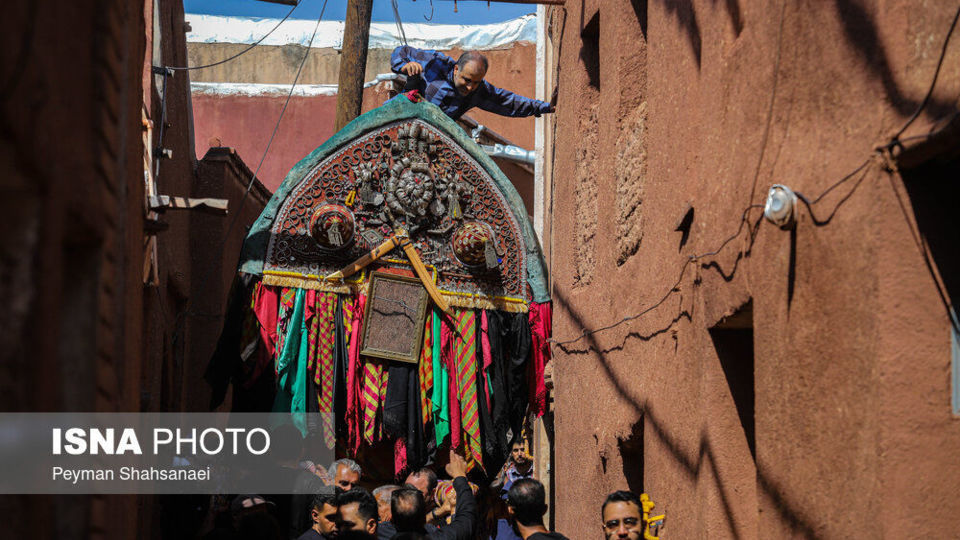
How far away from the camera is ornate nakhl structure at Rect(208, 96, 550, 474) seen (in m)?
7.79

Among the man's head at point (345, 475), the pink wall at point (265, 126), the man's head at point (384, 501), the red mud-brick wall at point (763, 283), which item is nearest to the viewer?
the red mud-brick wall at point (763, 283)

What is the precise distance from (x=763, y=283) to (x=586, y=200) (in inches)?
151

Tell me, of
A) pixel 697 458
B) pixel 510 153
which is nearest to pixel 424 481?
pixel 697 458

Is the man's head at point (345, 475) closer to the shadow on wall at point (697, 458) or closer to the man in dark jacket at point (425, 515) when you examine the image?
the man in dark jacket at point (425, 515)

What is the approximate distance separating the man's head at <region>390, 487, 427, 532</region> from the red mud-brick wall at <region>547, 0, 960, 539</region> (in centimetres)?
128

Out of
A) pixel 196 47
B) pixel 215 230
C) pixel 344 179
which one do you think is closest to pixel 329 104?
pixel 196 47

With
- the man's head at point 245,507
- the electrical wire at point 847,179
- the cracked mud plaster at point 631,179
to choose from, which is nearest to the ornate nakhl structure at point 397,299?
the cracked mud plaster at point 631,179

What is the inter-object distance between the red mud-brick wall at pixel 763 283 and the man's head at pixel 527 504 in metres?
0.73

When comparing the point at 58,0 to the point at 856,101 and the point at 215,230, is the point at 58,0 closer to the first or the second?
the point at 856,101

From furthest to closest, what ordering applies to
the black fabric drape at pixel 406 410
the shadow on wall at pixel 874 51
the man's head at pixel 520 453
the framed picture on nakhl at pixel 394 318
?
the man's head at pixel 520 453 < the framed picture on nakhl at pixel 394 318 < the black fabric drape at pixel 406 410 < the shadow on wall at pixel 874 51

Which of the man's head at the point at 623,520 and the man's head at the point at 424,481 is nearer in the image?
the man's head at the point at 623,520

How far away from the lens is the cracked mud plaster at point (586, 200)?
8.16 metres

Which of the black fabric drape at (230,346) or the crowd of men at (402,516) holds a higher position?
the black fabric drape at (230,346)

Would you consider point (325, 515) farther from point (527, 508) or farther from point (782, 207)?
point (782, 207)
